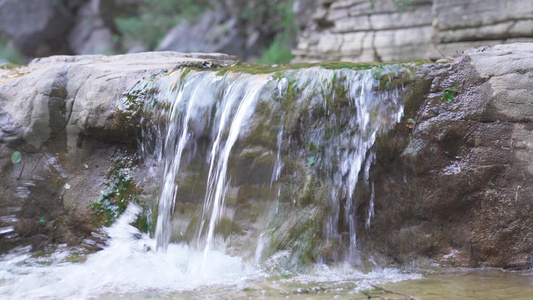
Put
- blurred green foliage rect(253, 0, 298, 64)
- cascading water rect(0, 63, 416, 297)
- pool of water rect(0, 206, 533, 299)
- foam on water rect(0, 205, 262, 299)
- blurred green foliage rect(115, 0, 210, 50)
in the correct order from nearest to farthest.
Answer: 1. pool of water rect(0, 206, 533, 299)
2. foam on water rect(0, 205, 262, 299)
3. cascading water rect(0, 63, 416, 297)
4. blurred green foliage rect(253, 0, 298, 64)
5. blurred green foliage rect(115, 0, 210, 50)

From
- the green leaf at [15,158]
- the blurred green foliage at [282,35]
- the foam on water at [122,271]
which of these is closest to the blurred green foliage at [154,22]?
the blurred green foliage at [282,35]

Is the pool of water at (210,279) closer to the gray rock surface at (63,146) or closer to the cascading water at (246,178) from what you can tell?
the cascading water at (246,178)

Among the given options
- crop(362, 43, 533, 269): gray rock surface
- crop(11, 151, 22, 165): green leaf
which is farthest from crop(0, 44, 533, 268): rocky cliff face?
crop(11, 151, 22, 165): green leaf

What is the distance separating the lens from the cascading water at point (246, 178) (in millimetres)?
3916

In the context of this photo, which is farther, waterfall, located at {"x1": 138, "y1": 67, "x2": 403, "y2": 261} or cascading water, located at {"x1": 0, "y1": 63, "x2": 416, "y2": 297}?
waterfall, located at {"x1": 138, "y1": 67, "x2": 403, "y2": 261}

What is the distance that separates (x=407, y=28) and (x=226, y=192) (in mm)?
6370

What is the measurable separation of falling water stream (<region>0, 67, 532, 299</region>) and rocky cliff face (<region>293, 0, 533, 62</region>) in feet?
11.0

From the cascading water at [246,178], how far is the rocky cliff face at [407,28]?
3303mm

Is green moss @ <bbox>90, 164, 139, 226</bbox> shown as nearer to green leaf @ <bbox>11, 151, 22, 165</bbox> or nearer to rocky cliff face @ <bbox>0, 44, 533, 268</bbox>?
green leaf @ <bbox>11, 151, 22, 165</bbox>

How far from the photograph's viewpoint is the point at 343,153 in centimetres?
407

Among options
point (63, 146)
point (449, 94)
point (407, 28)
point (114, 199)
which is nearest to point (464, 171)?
point (449, 94)

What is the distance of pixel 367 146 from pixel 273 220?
0.91 metres

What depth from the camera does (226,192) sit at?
430 centimetres

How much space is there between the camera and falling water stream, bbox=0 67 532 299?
12.0 feet
